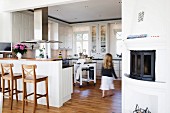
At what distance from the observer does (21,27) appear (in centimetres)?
524

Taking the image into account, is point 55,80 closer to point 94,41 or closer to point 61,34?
point 61,34

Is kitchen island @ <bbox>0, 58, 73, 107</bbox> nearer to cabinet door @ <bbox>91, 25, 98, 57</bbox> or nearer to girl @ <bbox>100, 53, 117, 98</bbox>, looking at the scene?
girl @ <bbox>100, 53, 117, 98</bbox>

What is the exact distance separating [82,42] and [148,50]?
593 centimetres

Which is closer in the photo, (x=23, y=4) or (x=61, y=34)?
(x=23, y=4)

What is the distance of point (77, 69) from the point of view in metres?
5.50

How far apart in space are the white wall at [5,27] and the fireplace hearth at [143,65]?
13.1 feet

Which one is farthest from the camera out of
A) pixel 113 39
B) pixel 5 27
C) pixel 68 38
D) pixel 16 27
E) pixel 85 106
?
pixel 68 38

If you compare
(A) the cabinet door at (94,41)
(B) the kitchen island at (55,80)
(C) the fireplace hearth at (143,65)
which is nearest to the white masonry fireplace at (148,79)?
(C) the fireplace hearth at (143,65)

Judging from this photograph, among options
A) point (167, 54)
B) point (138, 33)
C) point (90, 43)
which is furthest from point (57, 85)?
point (90, 43)

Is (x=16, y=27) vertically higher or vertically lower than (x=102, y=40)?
higher

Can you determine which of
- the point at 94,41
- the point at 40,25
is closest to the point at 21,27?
the point at 40,25

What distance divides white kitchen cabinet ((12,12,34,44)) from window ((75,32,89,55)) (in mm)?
3075

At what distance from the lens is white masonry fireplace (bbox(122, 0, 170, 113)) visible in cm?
221

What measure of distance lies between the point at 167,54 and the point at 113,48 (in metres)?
5.31
